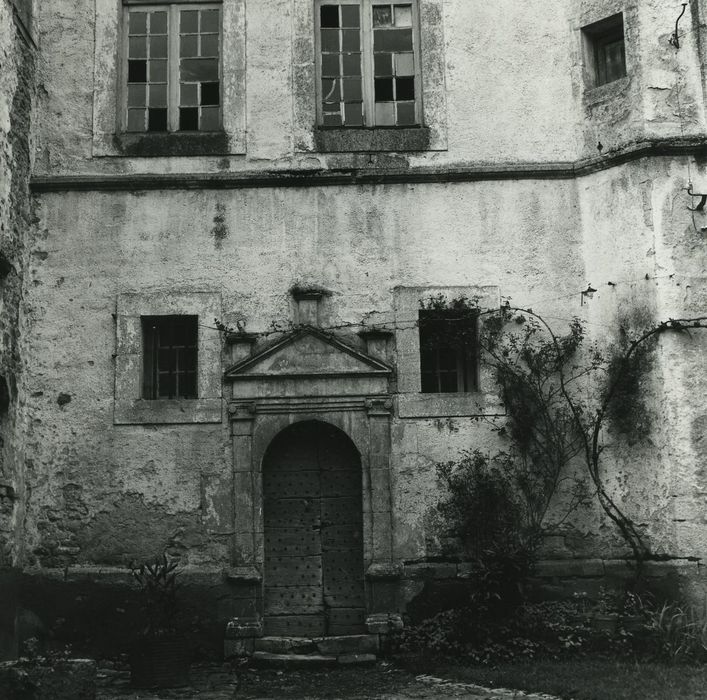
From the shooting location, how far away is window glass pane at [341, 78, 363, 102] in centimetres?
1160

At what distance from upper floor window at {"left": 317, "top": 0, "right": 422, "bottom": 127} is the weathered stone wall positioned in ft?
10.4

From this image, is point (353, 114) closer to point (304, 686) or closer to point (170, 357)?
point (170, 357)

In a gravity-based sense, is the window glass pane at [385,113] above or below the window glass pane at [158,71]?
below

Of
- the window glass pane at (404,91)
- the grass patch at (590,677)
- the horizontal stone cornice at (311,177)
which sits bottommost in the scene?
the grass patch at (590,677)

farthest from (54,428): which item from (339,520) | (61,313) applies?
(339,520)

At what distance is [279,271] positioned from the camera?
36.4 ft

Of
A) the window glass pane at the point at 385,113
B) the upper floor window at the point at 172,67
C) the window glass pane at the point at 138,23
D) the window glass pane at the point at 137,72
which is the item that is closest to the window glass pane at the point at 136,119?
the upper floor window at the point at 172,67

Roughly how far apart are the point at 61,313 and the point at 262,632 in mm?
3911

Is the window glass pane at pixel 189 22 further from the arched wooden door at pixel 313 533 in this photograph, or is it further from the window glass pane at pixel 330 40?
the arched wooden door at pixel 313 533

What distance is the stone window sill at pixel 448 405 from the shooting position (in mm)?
10805

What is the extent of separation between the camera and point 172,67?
11.7 m

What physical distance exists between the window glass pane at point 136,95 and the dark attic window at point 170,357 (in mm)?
2461

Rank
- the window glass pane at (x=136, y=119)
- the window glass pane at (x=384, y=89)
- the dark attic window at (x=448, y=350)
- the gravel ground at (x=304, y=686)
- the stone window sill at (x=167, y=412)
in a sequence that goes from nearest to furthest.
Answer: the gravel ground at (x=304, y=686) → the stone window sill at (x=167, y=412) → the dark attic window at (x=448, y=350) → the window glass pane at (x=136, y=119) → the window glass pane at (x=384, y=89)

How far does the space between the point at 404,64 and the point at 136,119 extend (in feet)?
9.99
